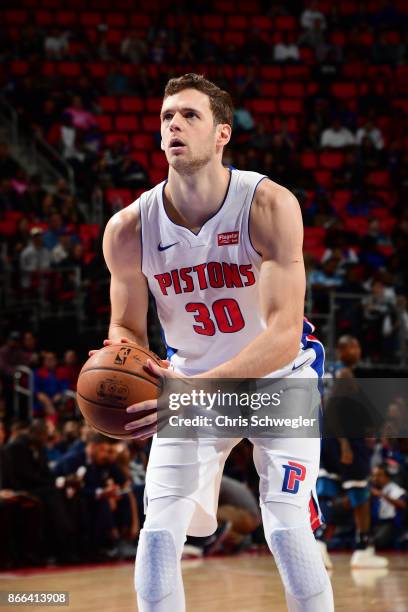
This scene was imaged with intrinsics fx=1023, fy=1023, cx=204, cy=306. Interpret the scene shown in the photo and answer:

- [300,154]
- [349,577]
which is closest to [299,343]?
[349,577]

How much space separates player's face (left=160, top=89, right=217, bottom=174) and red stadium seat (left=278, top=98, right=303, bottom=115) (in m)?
12.6

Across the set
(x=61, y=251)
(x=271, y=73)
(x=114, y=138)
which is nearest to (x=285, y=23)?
(x=271, y=73)

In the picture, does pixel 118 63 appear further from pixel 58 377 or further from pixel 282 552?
pixel 282 552

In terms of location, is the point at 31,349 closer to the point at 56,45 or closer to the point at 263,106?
the point at 56,45

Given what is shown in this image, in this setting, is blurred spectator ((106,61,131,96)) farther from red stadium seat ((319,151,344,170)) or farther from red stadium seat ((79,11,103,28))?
red stadium seat ((319,151,344,170))

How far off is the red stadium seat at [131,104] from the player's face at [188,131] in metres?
11.7

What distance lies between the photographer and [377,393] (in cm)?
934

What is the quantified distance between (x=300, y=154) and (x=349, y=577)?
9.07 metres

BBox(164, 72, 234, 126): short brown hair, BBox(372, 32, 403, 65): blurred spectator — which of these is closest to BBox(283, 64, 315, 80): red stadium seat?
BBox(372, 32, 403, 65): blurred spectator

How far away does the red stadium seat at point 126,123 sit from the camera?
1527cm

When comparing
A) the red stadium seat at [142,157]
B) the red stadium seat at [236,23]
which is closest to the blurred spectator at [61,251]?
the red stadium seat at [142,157]

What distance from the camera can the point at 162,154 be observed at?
15.1 meters

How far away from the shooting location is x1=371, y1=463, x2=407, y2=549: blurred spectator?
927 cm

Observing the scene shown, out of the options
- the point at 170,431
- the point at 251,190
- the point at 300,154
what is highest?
the point at 300,154
